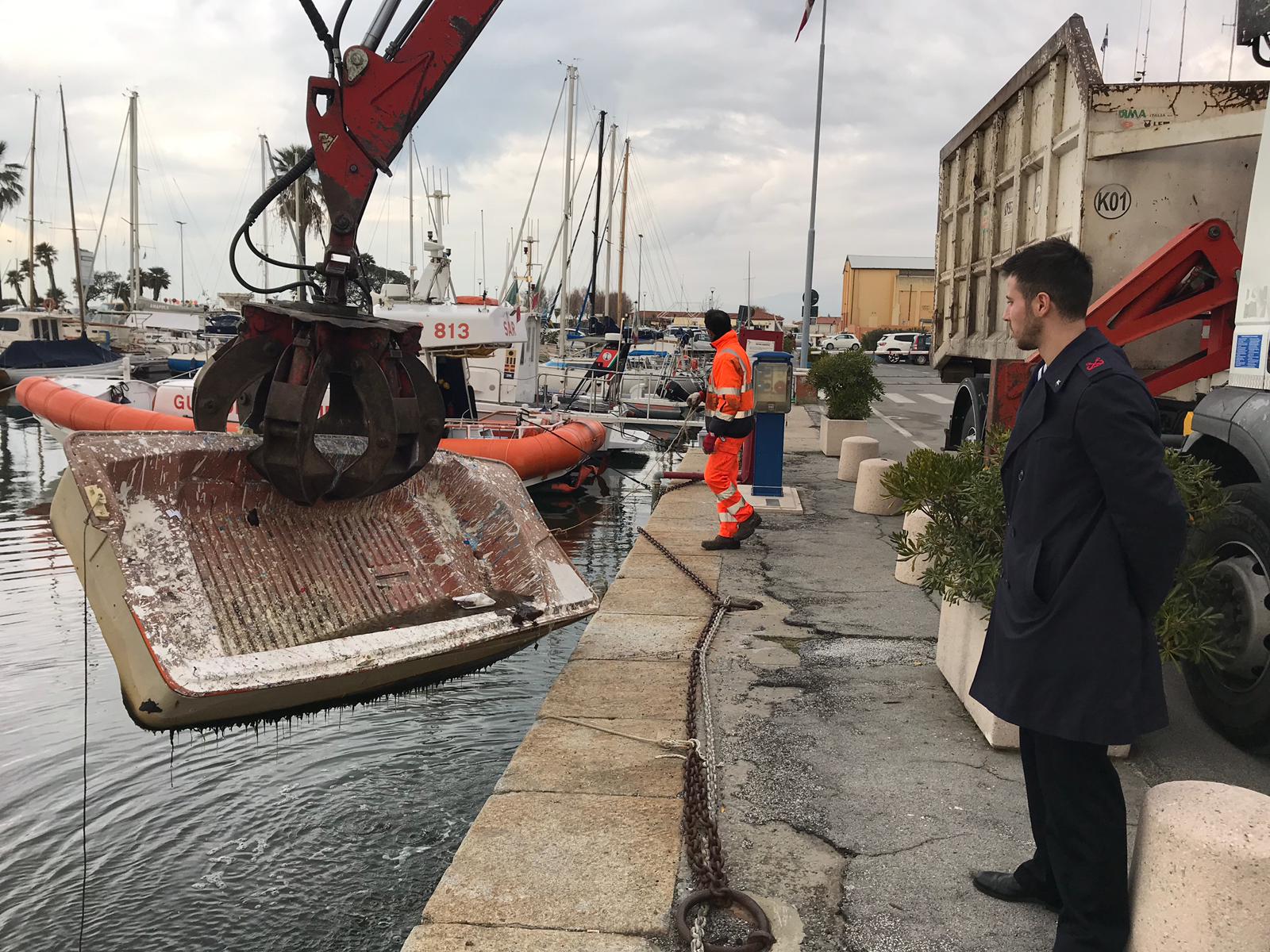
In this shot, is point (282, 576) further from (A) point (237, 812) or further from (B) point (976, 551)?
(B) point (976, 551)

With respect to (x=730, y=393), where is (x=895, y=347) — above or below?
above

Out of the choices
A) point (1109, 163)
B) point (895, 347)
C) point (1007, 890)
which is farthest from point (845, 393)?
point (895, 347)

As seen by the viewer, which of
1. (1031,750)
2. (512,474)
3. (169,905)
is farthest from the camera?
(512,474)

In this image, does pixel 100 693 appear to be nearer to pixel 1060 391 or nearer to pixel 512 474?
pixel 512 474

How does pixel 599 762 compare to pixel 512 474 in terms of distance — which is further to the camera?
pixel 512 474

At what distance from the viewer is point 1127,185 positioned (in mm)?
6461

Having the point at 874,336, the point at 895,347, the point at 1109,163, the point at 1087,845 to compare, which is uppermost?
the point at 1109,163

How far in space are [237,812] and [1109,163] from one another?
6.37 m

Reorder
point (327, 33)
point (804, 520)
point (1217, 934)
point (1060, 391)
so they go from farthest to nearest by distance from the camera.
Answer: point (804, 520), point (327, 33), point (1060, 391), point (1217, 934)

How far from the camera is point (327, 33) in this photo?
16.4 ft

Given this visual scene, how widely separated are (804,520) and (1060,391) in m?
6.97

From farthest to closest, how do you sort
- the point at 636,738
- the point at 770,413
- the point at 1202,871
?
the point at 770,413
the point at 636,738
the point at 1202,871

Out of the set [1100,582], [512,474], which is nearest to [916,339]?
[512,474]

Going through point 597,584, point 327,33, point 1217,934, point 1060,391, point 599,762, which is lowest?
point 597,584
